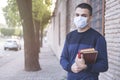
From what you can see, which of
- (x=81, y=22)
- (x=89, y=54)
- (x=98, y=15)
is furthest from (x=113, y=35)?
(x=89, y=54)

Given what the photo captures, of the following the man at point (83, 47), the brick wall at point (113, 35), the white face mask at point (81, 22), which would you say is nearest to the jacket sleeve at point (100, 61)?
the man at point (83, 47)

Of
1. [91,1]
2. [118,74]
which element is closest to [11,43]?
[91,1]

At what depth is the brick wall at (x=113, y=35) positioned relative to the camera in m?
5.32

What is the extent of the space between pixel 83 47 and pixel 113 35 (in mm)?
1891

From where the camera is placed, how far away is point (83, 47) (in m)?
3.94

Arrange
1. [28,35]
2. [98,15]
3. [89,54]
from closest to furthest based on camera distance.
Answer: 1. [89,54]
2. [98,15]
3. [28,35]

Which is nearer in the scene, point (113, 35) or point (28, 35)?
point (113, 35)

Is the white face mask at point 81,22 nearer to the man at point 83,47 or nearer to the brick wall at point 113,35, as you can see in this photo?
the man at point 83,47

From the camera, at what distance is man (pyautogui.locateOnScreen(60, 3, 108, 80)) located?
12.5ft

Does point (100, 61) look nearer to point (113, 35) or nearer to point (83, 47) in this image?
point (83, 47)

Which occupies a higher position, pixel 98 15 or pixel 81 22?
pixel 98 15

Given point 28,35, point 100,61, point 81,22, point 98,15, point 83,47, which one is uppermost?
point 98,15

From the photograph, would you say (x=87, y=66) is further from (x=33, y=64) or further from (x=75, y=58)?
(x=33, y=64)

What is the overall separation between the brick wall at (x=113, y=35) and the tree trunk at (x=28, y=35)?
955 cm
